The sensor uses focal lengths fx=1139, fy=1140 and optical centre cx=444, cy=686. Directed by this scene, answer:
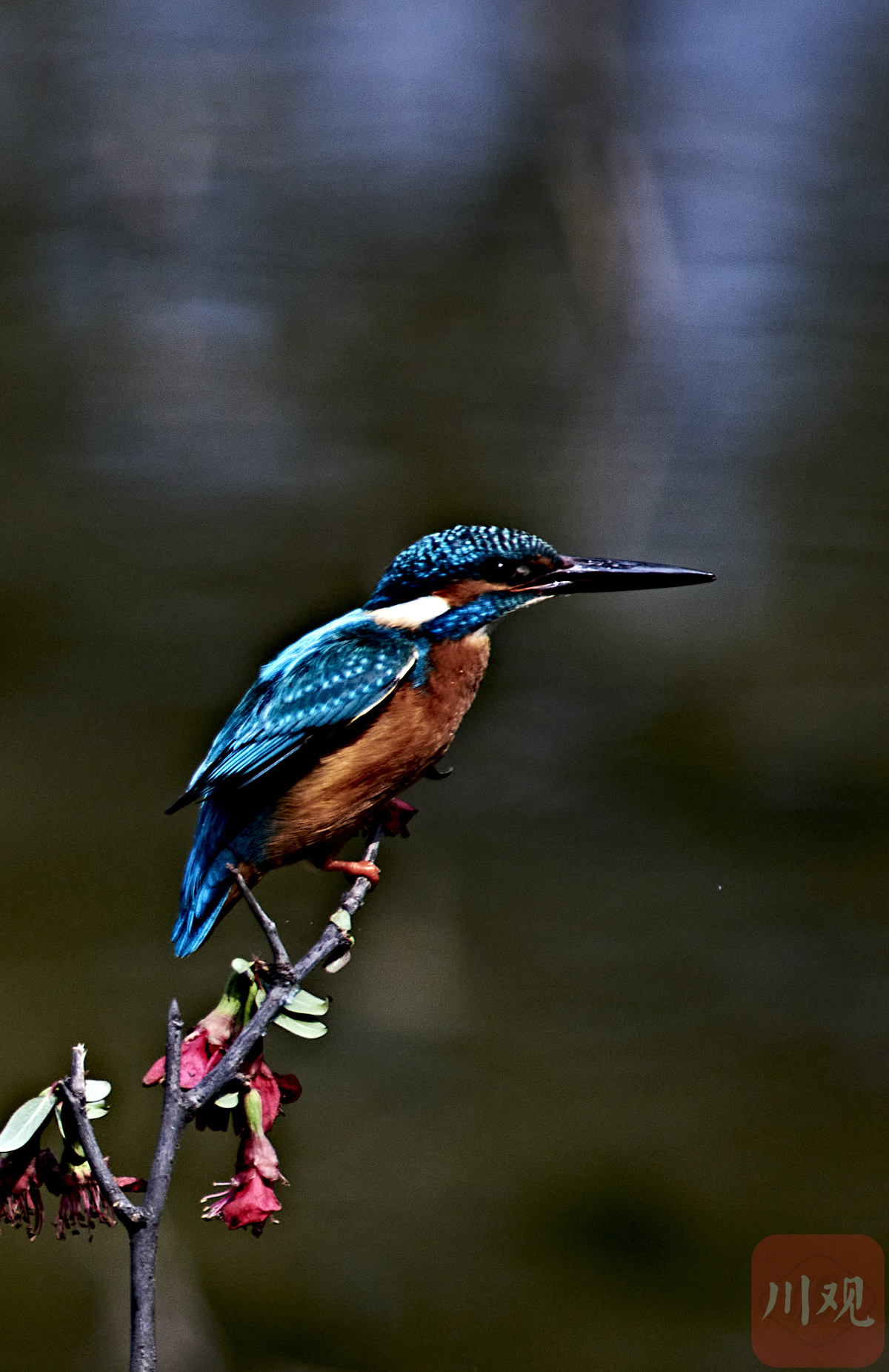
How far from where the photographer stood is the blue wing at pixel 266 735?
0.77 meters

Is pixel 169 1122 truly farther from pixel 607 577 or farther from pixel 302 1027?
pixel 607 577

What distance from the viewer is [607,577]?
822 millimetres

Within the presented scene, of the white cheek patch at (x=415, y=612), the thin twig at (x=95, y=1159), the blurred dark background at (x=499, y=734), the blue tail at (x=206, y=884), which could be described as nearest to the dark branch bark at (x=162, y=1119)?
the thin twig at (x=95, y=1159)

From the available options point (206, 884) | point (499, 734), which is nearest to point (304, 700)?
point (206, 884)

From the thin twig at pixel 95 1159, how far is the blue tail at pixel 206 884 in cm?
19

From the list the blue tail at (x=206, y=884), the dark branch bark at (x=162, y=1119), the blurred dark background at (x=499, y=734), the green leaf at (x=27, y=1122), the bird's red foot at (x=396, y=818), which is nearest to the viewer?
the dark branch bark at (x=162, y=1119)

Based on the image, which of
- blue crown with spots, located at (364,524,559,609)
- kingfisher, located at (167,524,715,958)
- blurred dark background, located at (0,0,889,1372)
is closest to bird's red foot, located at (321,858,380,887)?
kingfisher, located at (167,524,715,958)

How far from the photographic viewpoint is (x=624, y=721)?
126 inches

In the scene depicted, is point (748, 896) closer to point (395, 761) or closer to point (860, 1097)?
point (860, 1097)

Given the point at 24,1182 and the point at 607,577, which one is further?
the point at 607,577

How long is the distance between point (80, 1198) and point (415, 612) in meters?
0.44

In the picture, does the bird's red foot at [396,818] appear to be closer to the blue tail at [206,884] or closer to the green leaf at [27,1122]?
the blue tail at [206,884]

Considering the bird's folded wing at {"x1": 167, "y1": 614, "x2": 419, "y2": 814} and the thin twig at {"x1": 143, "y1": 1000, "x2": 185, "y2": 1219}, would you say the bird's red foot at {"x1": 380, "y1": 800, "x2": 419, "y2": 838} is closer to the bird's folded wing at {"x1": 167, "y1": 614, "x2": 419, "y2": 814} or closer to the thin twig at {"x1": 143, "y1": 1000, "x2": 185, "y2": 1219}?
the bird's folded wing at {"x1": 167, "y1": 614, "x2": 419, "y2": 814}

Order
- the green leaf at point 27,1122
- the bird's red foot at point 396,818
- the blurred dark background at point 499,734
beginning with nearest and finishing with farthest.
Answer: the green leaf at point 27,1122
the bird's red foot at point 396,818
the blurred dark background at point 499,734
